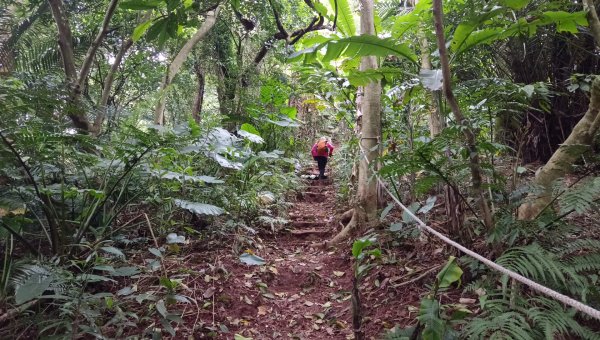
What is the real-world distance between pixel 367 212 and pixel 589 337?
8.06ft

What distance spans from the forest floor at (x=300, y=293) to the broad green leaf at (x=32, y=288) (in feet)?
2.59

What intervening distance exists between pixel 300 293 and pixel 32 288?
190 cm

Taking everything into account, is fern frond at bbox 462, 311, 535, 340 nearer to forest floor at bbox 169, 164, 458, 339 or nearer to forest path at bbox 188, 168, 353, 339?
forest floor at bbox 169, 164, 458, 339

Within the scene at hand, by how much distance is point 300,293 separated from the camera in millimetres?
2945

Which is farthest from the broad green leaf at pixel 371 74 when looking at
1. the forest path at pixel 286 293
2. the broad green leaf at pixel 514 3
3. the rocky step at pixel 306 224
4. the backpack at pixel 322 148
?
the backpack at pixel 322 148

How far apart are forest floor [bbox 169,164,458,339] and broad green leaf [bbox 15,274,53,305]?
0.79m

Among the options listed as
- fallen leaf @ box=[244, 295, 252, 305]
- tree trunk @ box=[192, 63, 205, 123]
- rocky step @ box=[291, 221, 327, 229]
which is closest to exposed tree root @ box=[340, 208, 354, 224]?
rocky step @ box=[291, 221, 327, 229]

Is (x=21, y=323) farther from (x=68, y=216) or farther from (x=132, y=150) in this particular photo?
(x=132, y=150)

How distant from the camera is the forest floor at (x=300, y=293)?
222 cm

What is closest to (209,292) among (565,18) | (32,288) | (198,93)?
(32,288)

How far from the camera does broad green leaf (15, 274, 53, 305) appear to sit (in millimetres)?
1538

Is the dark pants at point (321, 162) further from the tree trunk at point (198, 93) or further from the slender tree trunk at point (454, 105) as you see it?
the slender tree trunk at point (454, 105)

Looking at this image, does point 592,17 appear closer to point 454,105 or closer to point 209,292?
point 454,105

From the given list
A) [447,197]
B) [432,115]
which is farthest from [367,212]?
[447,197]
